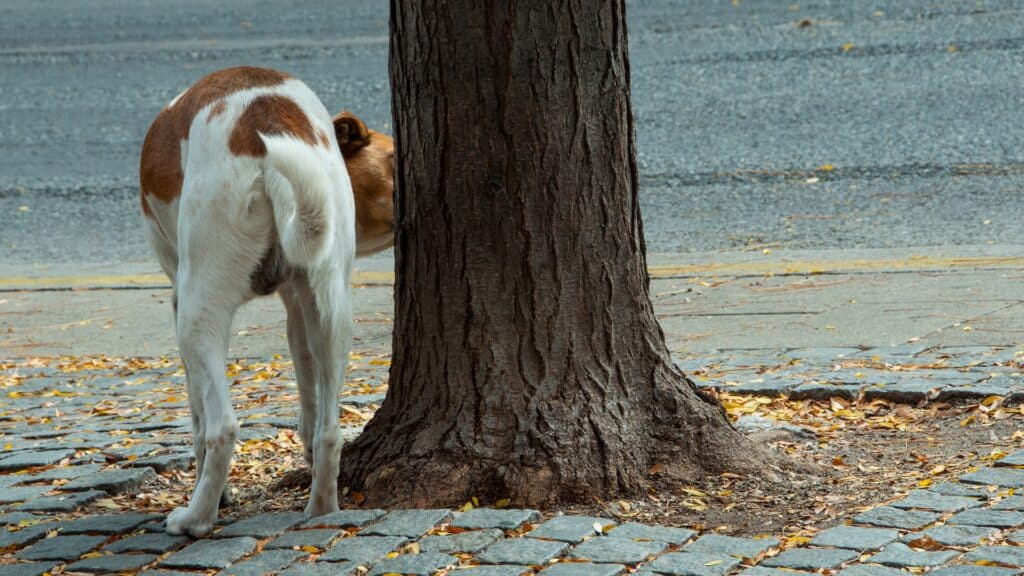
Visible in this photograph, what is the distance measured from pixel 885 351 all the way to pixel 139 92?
10796mm

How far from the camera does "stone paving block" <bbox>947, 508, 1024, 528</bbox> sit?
12.9 ft

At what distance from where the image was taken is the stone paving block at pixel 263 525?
418 cm

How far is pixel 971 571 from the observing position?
11.7ft

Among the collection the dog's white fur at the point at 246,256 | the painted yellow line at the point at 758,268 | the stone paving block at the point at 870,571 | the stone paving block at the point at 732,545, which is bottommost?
the stone paving block at the point at 870,571

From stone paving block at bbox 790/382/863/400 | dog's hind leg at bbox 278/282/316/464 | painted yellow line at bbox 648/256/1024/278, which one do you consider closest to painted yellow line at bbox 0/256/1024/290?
painted yellow line at bbox 648/256/1024/278

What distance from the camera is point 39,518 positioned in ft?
14.9

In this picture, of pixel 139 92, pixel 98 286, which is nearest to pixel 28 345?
pixel 98 286

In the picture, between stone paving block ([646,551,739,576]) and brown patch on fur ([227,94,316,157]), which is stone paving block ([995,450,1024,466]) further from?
brown patch on fur ([227,94,316,157])

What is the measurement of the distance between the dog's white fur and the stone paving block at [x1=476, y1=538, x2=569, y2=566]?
2.07 feet

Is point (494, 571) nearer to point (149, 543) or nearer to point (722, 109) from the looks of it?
point (149, 543)

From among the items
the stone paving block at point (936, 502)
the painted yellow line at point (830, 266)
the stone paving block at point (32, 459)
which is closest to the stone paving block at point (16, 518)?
the stone paving block at point (32, 459)

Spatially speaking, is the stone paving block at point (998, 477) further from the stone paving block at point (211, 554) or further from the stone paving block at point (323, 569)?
the stone paving block at point (211, 554)

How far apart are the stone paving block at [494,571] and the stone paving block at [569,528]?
226mm

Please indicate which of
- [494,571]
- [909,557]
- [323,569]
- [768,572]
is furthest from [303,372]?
[909,557]
